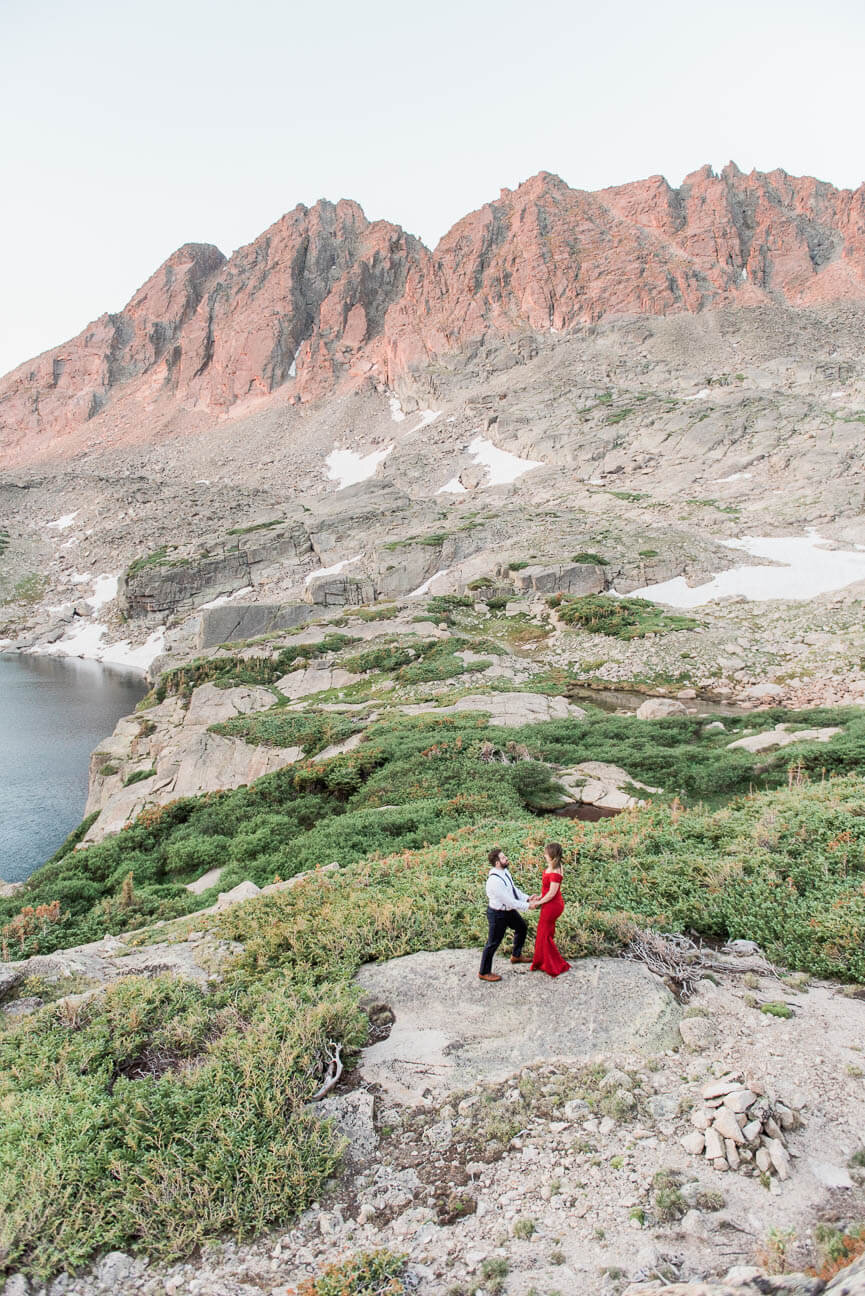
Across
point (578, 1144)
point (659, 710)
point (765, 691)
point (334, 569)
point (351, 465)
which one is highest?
point (351, 465)

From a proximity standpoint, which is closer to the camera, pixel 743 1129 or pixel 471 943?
pixel 743 1129

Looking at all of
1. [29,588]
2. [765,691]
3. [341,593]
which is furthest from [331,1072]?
[29,588]

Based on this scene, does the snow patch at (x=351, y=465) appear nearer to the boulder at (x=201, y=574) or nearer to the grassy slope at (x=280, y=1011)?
the boulder at (x=201, y=574)

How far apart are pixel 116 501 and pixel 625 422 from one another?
71.5 meters

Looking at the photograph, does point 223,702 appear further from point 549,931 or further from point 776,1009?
point 776,1009

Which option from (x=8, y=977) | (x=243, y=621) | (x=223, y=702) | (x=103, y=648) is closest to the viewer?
(x=8, y=977)

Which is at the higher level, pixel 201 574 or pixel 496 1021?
pixel 201 574

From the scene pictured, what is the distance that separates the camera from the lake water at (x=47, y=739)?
23641 millimetres

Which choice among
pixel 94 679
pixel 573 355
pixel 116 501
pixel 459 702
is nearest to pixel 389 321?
pixel 573 355

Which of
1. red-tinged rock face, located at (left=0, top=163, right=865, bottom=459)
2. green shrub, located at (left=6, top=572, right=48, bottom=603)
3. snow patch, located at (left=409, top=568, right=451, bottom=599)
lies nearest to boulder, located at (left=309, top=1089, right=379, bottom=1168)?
snow patch, located at (left=409, top=568, right=451, bottom=599)

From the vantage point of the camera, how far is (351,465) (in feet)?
318

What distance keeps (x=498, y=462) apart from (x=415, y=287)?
197 feet

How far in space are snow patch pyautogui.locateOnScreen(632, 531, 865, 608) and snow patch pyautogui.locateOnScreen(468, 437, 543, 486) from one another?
36.4 metres

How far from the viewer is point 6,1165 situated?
445cm
